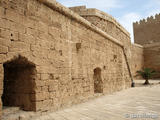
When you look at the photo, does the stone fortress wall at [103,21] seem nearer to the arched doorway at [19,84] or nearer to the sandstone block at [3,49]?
the arched doorway at [19,84]

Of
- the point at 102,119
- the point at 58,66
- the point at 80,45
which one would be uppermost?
the point at 80,45

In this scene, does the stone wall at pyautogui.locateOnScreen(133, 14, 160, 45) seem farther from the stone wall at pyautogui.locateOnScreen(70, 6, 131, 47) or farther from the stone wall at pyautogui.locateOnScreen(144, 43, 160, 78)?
the stone wall at pyautogui.locateOnScreen(70, 6, 131, 47)

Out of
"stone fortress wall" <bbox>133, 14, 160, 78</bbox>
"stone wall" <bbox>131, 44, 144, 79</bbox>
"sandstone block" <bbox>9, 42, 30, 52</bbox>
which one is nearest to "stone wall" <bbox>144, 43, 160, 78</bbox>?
"stone fortress wall" <bbox>133, 14, 160, 78</bbox>

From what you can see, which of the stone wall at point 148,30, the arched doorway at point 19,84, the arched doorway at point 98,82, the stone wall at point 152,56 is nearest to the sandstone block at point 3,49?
the arched doorway at point 19,84

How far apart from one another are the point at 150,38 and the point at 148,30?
52.3 inches

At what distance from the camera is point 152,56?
18500mm

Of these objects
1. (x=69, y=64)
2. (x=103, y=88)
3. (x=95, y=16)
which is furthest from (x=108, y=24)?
(x=69, y=64)

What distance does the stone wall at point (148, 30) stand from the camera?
75.0ft

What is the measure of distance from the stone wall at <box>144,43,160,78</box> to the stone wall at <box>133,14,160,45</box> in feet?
13.2

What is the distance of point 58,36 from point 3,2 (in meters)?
Result: 1.72

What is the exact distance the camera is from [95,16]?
8.04m

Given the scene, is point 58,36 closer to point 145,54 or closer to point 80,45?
point 80,45

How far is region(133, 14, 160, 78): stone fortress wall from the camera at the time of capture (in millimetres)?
18047

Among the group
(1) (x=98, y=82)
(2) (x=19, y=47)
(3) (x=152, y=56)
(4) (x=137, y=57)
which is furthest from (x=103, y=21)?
(3) (x=152, y=56)
